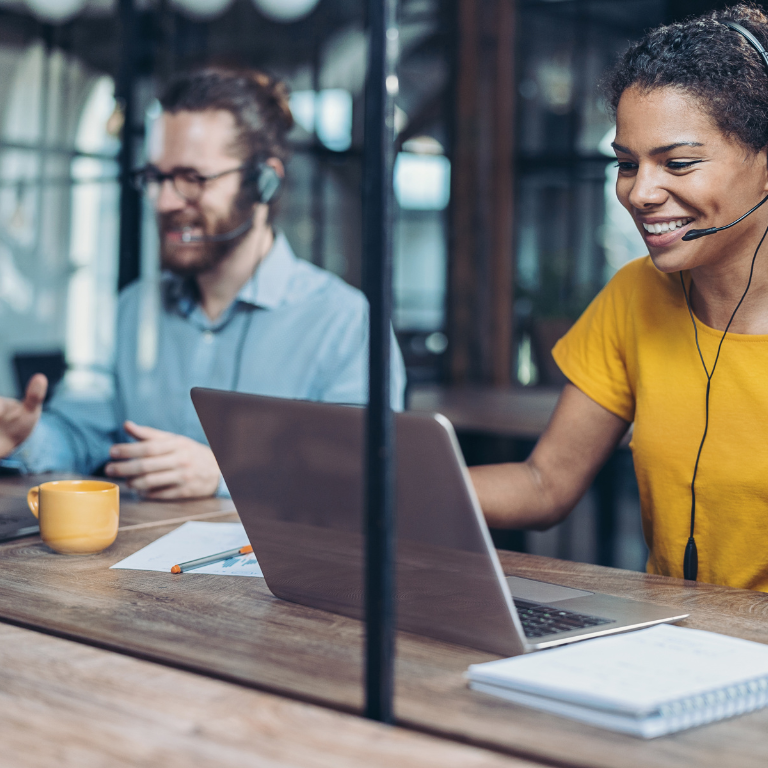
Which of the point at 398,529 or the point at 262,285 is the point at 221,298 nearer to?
the point at 262,285

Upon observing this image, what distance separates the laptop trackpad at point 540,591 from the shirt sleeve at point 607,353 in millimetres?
515

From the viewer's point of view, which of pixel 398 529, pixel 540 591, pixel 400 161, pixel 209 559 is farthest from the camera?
pixel 400 161

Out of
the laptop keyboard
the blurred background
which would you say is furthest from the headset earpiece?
the blurred background

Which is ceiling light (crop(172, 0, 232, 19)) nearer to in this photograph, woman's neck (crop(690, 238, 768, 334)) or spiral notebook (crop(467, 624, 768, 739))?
woman's neck (crop(690, 238, 768, 334))

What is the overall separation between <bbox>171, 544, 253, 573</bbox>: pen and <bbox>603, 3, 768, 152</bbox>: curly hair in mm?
792

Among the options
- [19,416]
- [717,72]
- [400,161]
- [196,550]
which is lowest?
[196,550]

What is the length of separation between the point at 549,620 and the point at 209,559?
445 mm

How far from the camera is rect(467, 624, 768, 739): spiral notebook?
26.4 inches

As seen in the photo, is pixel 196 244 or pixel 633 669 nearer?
pixel 633 669

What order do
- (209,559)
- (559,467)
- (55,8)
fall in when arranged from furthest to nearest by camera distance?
(55,8) → (559,467) → (209,559)

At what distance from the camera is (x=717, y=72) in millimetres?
1255

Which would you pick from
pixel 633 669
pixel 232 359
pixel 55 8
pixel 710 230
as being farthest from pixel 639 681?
pixel 55 8

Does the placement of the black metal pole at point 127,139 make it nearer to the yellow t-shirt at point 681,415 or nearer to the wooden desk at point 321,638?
the yellow t-shirt at point 681,415

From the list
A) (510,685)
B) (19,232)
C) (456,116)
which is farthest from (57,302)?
(510,685)
